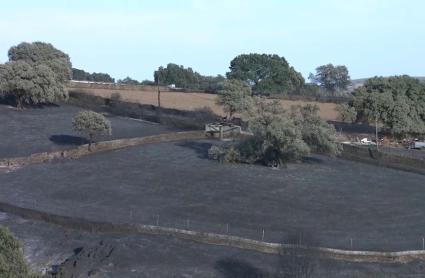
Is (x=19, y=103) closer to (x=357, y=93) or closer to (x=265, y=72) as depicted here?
(x=357, y=93)

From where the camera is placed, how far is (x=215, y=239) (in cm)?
3406

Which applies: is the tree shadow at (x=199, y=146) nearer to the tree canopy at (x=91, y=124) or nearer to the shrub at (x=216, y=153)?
the shrub at (x=216, y=153)

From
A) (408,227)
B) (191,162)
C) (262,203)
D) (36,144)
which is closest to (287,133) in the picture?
(191,162)

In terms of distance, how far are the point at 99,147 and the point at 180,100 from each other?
35327mm

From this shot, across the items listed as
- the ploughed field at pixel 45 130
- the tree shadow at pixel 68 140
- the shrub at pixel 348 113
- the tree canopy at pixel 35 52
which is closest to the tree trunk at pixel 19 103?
the ploughed field at pixel 45 130

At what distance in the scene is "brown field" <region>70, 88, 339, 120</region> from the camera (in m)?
87.4

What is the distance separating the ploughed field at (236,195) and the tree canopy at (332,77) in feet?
372

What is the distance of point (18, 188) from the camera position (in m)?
45.6

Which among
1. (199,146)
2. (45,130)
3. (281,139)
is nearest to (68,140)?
(45,130)

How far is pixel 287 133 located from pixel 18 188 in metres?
18.4

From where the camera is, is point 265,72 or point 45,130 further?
point 265,72

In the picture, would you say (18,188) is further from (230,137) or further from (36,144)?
(230,137)

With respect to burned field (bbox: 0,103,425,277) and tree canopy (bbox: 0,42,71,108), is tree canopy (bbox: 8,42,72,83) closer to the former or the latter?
tree canopy (bbox: 0,42,71,108)

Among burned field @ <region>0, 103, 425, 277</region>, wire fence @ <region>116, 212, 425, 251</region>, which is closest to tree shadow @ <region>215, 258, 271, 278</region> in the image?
burned field @ <region>0, 103, 425, 277</region>
